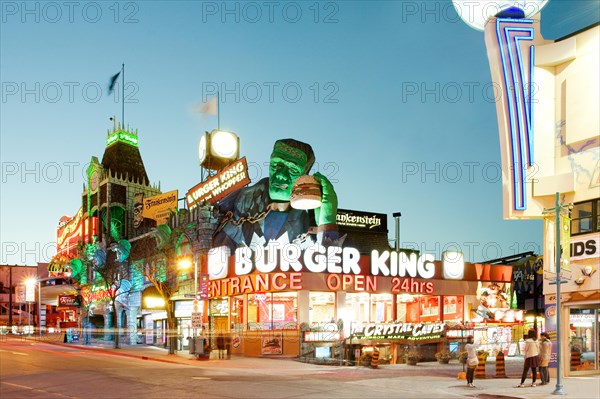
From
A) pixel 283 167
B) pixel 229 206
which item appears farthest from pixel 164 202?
pixel 283 167

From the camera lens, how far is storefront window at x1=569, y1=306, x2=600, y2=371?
2605 cm

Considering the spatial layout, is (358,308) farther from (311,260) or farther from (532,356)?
(532,356)

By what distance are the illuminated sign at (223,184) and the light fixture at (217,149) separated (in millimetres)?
3386

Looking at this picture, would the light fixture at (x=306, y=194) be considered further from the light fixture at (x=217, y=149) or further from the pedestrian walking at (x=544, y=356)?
the pedestrian walking at (x=544, y=356)

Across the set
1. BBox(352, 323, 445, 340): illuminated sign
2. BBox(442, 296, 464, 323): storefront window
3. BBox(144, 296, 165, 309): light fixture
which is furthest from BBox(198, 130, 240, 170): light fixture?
BBox(352, 323, 445, 340): illuminated sign

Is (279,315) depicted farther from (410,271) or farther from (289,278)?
(410,271)

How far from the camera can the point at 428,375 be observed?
28359 millimetres

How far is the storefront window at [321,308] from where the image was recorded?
143 ft

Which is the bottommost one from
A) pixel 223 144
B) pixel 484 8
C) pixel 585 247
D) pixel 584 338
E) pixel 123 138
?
pixel 584 338

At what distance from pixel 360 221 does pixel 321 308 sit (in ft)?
51.3

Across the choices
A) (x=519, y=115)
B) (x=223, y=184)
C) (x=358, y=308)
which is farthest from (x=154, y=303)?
(x=519, y=115)

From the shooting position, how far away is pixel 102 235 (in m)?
68.1

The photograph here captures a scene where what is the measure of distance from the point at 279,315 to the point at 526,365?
21.3 m

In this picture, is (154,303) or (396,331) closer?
(396,331)
